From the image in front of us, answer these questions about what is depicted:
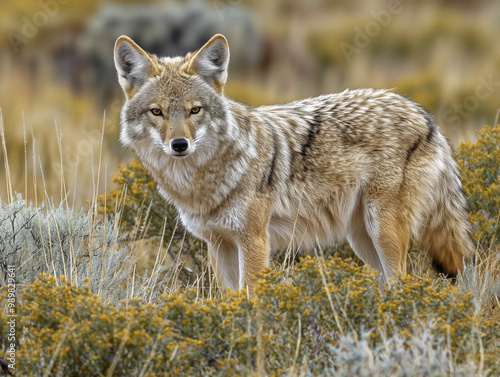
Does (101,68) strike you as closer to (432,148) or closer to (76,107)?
(76,107)

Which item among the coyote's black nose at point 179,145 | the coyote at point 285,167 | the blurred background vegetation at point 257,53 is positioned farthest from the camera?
the blurred background vegetation at point 257,53

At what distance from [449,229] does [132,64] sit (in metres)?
2.42

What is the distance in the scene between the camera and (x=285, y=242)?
4.82 metres

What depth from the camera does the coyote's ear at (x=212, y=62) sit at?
4402 millimetres

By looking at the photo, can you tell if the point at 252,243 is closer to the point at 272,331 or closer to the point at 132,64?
the point at 272,331

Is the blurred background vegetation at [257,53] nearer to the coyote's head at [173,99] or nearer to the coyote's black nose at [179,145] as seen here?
the coyote's head at [173,99]

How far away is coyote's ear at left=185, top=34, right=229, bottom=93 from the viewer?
14.4 feet

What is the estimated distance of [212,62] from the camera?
176 inches

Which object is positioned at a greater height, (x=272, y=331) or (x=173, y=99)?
(x=173, y=99)

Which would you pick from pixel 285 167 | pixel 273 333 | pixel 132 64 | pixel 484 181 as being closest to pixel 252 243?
pixel 285 167

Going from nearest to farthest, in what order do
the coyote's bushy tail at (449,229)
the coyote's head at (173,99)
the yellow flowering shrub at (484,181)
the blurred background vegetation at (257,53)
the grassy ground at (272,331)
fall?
1. the grassy ground at (272,331)
2. the coyote's head at (173,99)
3. the coyote's bushy tail at (449,229)
4. the yellow flowering shrub at (484,181)
5. the blurred background vegetation at (257,53)

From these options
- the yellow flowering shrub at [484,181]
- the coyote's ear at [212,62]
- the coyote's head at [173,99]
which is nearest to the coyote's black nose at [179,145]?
the coyote's head at [173,99]

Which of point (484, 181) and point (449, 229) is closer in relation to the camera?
point (449, 229)

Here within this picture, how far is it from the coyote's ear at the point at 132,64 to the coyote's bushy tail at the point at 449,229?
7.06 feet
